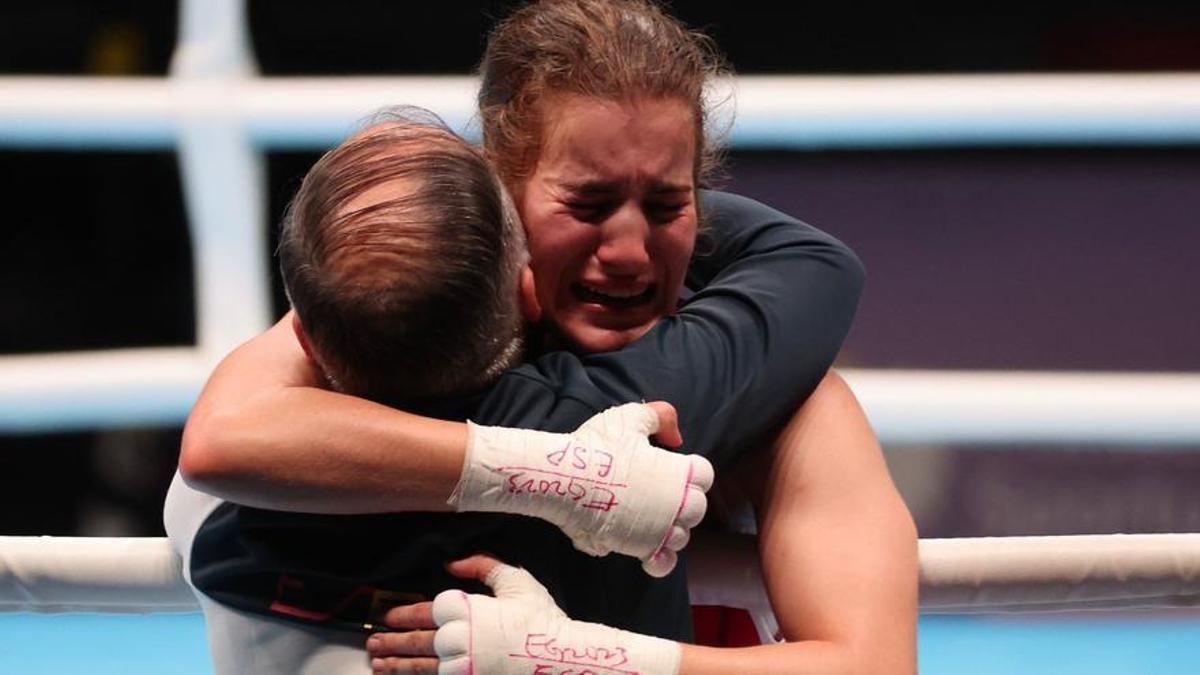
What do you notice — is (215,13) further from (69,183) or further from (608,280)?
(608,280)

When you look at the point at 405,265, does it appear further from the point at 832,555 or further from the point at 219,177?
the point at 219,177

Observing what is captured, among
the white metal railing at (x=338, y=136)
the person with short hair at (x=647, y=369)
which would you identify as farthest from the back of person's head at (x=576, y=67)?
the white metal railing at (x=338, y=136)

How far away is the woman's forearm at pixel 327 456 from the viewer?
Answer: 87 centimetres

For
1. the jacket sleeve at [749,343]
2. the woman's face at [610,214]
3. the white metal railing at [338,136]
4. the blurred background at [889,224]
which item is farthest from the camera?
the blurred background at [889,224]

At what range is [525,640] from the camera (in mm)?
866

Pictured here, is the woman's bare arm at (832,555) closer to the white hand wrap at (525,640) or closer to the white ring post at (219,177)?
the white hand wrap at (525,640)

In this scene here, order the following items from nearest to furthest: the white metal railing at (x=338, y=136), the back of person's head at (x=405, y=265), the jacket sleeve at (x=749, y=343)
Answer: the back of person's head at (x=405, y=265)
the jacket sleeve at (x=749, y=343)
the white metal railing at (x=338, y=136)

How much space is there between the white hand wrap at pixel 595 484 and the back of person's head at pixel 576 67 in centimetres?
29

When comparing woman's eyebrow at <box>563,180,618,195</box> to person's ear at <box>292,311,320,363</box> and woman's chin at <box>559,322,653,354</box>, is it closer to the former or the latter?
woman's chin at <box>559,322,653,354</box>

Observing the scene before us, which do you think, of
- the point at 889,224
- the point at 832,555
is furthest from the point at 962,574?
the point at 889,224

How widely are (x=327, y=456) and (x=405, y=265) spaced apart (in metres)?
0.11

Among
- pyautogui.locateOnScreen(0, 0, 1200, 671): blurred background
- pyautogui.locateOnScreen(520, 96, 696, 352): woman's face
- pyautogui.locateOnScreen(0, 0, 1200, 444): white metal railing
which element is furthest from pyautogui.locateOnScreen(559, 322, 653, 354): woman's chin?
pyautogui.locateOnScreen(0, 0, 1200, 671): blurred background

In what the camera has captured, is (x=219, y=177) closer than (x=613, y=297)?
No

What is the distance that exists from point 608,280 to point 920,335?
1.90m
